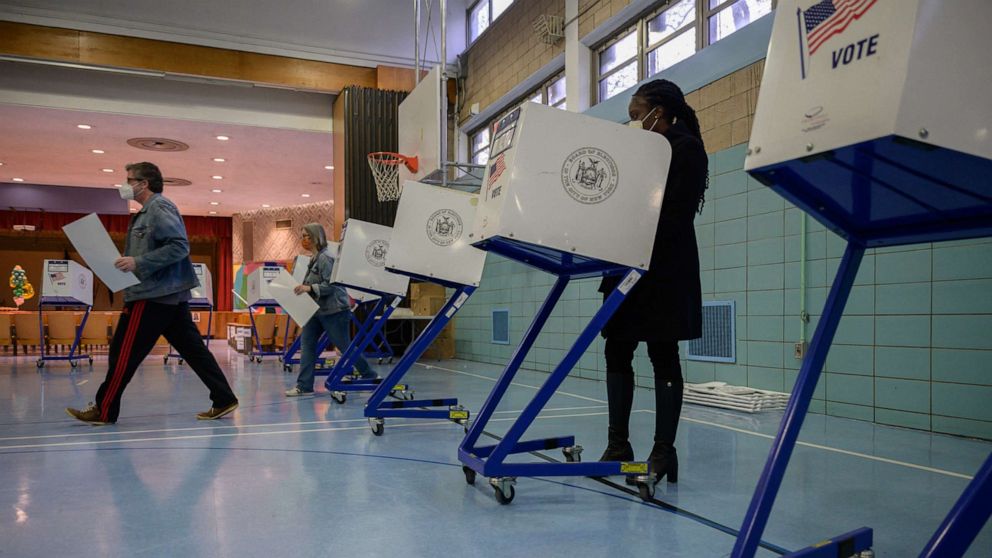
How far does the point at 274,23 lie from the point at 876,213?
9.83 m

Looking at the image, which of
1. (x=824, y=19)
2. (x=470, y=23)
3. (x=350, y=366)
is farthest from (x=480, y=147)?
(x=824, y=19)

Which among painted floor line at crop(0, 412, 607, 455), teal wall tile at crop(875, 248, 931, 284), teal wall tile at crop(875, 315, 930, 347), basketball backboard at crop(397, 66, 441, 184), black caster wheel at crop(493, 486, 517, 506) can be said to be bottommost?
painted floor line at crop(0, 412, 607, 455)

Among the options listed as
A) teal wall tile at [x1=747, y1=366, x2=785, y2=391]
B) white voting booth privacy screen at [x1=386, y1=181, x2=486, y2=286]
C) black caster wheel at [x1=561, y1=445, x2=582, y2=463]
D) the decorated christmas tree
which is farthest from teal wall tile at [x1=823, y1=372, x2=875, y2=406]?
the decorated christmas tree

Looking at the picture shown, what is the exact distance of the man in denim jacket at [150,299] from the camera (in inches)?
143

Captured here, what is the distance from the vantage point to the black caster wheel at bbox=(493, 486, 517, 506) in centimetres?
212

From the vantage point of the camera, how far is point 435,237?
3607mm

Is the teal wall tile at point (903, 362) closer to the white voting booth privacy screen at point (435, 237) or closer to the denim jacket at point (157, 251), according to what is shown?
the white voting booth privacy screen at point (435, 237)

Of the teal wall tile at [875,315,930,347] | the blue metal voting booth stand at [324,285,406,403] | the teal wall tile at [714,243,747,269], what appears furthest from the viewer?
the blue metal voting booth stand at [324,285,406,403]

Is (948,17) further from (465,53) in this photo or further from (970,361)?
(465,53)

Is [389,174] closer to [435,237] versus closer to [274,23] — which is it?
[274,23]

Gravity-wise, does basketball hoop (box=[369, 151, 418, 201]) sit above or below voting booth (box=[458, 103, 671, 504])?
above

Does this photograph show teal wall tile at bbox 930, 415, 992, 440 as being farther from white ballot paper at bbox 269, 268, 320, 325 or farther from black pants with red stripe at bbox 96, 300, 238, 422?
white ballot paper at bbox 269, 268, 320, 325

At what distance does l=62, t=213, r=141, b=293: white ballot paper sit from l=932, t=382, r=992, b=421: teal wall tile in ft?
14.2

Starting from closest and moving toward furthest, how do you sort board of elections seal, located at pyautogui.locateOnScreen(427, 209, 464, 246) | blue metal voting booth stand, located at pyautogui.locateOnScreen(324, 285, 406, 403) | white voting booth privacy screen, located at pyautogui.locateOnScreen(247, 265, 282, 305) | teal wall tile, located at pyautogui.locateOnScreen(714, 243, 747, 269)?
board of elections seal, located at pyautogui.locateOnScreen(427, 209, 464, 246) < teal wall tile, located at pyautogui.locateOnScreen(714, 243, 747, 269) < blue metal voting booth stand, located at pyautogui.locateOnScreen(324, 285, 406, 403) < white voting booth privacy screen, located at pyautogui.locateOnScreen(247, 265, 282, 305)
